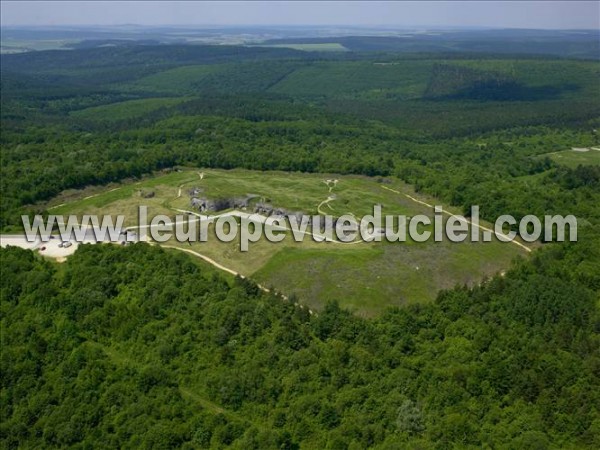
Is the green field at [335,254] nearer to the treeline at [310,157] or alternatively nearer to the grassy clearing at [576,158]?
the treeline at [310,157]

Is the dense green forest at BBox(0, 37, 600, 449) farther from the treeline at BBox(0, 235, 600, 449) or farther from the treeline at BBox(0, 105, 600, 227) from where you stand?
the treeline at BBox(0, 105, 600, 227)

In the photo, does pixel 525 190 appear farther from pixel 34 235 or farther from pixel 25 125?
pixel 25 125

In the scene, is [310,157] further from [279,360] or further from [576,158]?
[279,360]

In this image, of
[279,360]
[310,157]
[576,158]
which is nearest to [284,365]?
[279,360]

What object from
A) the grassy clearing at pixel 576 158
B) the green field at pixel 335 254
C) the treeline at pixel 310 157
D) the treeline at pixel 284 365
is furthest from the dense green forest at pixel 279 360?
the grassy clearing at pixel 576 158

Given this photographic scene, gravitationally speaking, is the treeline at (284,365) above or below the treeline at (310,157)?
below
